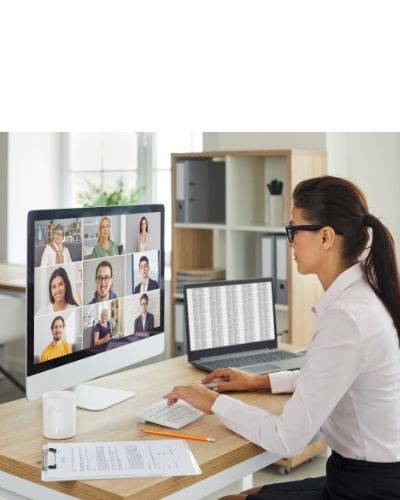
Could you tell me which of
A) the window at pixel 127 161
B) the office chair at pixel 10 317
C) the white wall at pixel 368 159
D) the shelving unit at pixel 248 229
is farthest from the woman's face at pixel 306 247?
the window at pixel 127 161

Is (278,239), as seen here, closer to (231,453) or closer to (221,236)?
(221,236)

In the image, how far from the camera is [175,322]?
385cm

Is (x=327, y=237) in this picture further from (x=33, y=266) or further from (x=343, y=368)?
(x=33, y=266)

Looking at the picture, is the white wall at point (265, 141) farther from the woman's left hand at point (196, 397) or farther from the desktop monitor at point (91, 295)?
the woman's left hand at point (196, 397)

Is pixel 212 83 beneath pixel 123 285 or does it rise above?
above

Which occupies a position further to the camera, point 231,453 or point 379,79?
point 231,453

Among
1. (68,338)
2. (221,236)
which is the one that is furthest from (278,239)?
(68,338)

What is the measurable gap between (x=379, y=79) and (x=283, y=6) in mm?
58

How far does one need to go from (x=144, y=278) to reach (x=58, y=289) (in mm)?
347

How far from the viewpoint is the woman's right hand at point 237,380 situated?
1939mm

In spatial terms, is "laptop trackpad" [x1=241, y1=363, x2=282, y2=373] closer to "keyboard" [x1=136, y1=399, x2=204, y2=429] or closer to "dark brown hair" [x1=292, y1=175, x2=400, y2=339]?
"keyboard" [x1=136, y1=399, x2=204, y2=429]

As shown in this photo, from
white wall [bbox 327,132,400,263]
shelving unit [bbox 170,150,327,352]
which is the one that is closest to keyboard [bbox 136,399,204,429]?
Answer: shelving unit [bbox 170,150,327,352]

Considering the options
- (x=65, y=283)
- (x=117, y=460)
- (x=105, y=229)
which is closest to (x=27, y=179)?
(x=105, y=229)

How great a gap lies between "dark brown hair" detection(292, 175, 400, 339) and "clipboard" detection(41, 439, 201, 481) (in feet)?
1.76
